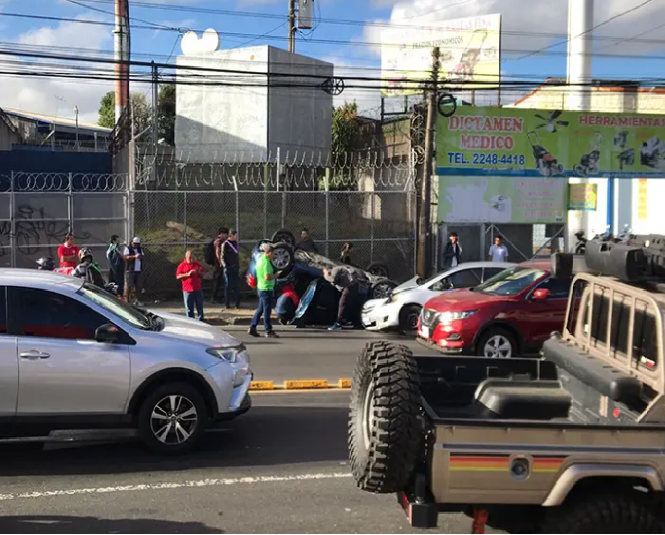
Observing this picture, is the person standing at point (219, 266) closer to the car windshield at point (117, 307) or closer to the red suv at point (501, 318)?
the red suv at point (501, 318)

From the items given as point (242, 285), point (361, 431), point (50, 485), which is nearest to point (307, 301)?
point (242, 285)

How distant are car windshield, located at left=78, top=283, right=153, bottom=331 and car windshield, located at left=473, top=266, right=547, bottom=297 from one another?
19.5 ft

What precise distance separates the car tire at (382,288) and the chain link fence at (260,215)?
3679 millimetres

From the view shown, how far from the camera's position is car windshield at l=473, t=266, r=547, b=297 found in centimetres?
1097

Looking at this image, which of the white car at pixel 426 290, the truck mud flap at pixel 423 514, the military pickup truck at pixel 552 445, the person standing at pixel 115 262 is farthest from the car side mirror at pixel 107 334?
the person standing at pixel 115 262

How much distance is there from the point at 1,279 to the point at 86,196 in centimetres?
1293

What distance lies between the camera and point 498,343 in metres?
10.8

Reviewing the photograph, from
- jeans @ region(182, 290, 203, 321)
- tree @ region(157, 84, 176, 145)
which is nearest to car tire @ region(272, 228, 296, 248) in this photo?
jeans @ region(182, 290, 203, 321)

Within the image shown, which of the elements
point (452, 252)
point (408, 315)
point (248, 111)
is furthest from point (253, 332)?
point (248, 111)

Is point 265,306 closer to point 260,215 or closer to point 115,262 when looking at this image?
point 115,262

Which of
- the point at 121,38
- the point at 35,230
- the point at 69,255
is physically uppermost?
the point at 121,38

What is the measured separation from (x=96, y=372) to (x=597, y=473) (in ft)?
14.0

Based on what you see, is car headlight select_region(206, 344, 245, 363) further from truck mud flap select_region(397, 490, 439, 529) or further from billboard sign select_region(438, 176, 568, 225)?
billboard sign select_region(438, 176, 568, 225)

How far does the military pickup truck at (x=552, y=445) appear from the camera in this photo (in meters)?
3.62
